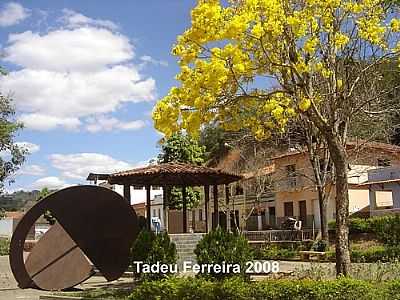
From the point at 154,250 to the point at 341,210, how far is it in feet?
14.8

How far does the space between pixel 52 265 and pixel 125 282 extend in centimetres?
244

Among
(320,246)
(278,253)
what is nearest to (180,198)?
(278,253)

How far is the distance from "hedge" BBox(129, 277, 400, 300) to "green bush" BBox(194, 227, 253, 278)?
886mm

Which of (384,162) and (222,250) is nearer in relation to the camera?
(222,250)

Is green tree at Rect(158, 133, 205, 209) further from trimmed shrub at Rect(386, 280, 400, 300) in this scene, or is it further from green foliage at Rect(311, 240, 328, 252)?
trimmed shrub at Rect(386, 280, 400, 300)

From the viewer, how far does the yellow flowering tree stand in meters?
11.2

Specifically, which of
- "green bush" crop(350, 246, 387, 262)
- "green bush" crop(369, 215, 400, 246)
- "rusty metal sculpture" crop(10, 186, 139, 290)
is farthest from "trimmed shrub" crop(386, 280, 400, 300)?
"green bush" crop(369, 215, 400, 246)

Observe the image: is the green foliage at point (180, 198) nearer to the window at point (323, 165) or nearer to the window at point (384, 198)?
the window at point (323, 165)

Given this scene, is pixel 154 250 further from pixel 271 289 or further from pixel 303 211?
pixel 303 211

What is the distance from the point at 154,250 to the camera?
14023 millimetres

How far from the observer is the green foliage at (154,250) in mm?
13953

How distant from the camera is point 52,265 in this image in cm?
1912

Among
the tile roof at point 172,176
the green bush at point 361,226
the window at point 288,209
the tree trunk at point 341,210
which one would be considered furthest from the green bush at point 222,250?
the window at point 288,209

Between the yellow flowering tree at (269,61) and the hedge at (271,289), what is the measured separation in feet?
7.96
